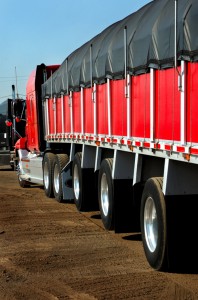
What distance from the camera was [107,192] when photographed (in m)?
9.83

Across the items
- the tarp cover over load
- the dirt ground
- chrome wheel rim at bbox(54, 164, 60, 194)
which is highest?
the tarp cover over load

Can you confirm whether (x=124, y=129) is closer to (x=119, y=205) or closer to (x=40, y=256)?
(x=119, y=205)

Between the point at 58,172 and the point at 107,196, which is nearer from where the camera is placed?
the point at 107,196

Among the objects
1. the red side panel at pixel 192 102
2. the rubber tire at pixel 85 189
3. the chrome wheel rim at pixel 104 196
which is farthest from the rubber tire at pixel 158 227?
the rubber tire at pixel 85 189

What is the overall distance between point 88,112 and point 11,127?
516 inches

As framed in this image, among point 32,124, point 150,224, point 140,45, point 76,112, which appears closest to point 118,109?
point 140,45

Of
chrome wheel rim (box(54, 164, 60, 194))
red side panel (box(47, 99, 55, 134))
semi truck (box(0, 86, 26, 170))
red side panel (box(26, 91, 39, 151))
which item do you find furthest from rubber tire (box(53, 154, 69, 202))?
semi truck (box(0, 86, 26, 170))

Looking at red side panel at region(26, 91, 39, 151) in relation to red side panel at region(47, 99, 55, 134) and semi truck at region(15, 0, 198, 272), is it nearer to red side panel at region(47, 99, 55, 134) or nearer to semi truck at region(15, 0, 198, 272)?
red side panel at region(47, 99, 55, 134)

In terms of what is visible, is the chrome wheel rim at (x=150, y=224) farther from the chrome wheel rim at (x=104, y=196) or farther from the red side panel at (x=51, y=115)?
the red side panel at (x=51, y=115)

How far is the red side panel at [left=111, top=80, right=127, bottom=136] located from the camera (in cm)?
866

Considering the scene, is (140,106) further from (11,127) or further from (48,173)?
(11,127)

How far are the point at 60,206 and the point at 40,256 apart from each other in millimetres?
5363

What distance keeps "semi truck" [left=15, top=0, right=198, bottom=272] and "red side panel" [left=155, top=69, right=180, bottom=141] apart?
1 cm

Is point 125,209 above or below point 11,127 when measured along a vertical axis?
below
